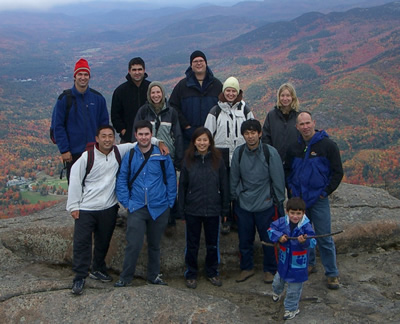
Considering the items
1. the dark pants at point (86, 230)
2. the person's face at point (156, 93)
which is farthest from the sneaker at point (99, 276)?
the person's face at point (156, 93)

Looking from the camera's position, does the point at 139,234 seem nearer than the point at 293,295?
No

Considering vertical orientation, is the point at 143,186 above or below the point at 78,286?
above

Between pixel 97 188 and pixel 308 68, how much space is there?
112028mm

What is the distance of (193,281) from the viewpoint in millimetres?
5586

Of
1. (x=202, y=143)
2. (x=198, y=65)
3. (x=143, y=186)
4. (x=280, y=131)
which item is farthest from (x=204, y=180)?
(x=198, y=65)

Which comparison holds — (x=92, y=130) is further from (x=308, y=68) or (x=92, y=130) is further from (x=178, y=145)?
(x=308, y=68)

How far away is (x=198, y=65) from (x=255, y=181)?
1917 mm

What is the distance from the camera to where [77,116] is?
5711 mm

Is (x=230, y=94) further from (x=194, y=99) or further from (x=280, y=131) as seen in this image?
(x=280, y=131)

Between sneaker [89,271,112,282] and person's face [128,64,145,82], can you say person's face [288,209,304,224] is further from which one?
person's face [128,64,145,82]

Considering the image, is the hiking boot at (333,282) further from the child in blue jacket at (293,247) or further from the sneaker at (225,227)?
the sneaker at (225,227)

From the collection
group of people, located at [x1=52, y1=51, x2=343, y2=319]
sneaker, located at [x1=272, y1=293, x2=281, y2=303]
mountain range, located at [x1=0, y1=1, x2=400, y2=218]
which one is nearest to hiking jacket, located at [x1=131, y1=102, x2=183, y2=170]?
group of people, located at [x1=52, y1=51, x2=343, y2=319]

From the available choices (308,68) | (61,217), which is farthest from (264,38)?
(61,217)

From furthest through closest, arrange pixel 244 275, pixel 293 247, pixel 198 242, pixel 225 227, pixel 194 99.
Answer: pixel 225 227
pixel 194 99
pixel 244 275
pixel 198 242
pixel 293 247
